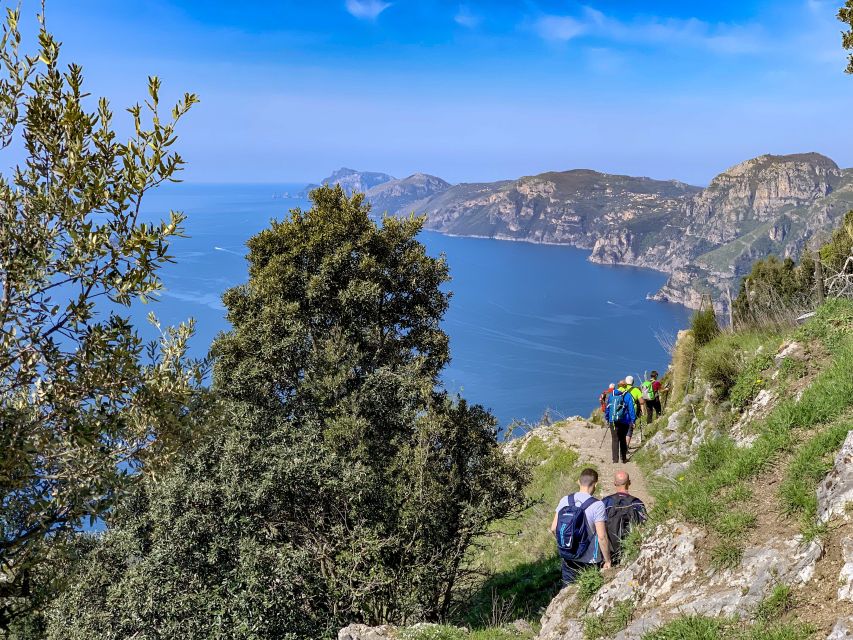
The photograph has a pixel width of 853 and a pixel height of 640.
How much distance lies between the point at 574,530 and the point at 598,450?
15673 mm

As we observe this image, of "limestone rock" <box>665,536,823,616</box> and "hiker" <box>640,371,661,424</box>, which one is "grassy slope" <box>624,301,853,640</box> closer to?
"limestone rock" <box>665,536,823,616</box>

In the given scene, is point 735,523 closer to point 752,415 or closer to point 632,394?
point 752,415

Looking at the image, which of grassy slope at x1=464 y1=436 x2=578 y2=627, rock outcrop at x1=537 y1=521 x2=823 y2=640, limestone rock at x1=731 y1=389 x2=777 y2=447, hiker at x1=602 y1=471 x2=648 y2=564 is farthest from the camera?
grassy slope at x1=464 y1=436 x2=578 y2=627

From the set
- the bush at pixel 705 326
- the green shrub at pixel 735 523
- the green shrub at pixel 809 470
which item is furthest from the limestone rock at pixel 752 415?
the bush at pixel 705 326

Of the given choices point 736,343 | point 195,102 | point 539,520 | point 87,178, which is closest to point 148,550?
point 87,178

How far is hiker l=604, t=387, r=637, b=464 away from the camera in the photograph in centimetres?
1759

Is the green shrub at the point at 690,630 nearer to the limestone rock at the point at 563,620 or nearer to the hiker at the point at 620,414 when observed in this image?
the limestone rock at the point at 563,620

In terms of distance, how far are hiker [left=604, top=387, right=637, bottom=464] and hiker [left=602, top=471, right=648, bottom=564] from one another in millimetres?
9116

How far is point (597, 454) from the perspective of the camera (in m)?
22.8

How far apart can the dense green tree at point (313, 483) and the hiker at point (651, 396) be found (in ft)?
28.7

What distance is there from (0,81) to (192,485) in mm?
7343

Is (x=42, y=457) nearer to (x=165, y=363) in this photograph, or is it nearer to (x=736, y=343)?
(x=165, y=363)

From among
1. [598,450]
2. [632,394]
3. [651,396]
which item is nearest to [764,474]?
[632,394]

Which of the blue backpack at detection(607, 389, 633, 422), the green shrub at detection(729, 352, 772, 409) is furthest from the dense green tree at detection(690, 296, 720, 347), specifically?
the green shrub at detection(729, 352, 772, 409)
